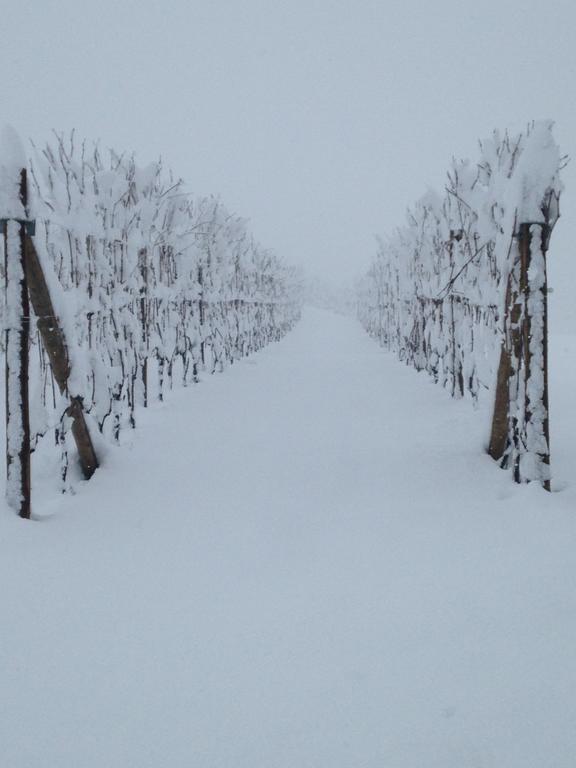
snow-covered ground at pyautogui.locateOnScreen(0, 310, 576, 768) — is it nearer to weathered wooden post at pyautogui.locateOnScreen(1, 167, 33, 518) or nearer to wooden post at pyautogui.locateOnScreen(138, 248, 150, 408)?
weathered wooden post at pyautogui.locateOnScreen(1, 167, 33, 518)

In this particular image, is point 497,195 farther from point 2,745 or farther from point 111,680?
point 2,745

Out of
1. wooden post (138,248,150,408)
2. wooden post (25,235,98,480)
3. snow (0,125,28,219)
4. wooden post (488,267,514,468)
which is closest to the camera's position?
snow (0,125,28,219)

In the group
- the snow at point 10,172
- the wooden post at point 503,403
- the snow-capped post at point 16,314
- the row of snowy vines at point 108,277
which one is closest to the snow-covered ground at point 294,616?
the wooden post at point 503,403

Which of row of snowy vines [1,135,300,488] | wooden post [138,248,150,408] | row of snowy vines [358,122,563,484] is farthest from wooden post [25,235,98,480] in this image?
row of snowy vines [358,122,563,484]

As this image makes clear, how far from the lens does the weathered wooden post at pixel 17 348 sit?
9.78 ft

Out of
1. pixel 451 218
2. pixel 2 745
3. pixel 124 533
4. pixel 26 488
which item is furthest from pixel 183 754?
pixel 451 218

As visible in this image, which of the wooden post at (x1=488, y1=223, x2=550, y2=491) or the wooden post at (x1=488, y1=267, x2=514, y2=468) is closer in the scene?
the wooden post at (x1=488, y1=223, x2=550, y2=491)

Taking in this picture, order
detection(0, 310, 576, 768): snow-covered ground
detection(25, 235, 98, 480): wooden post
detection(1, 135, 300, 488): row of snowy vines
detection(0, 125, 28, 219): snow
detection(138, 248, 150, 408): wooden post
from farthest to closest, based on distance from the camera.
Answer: detection(138, 248, 150, 408): wooden post
detection(1, 135, 300, 488): row of snowy vines
detection(25, 235, 98, 480): wooden post
detection(0, 125, 28, 219): snow
detection(0, 310, 576, 768): snow-covered ground

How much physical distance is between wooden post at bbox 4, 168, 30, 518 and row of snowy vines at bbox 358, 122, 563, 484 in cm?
302

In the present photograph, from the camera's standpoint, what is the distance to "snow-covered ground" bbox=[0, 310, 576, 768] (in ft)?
5.39

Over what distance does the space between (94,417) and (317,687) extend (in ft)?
10.3

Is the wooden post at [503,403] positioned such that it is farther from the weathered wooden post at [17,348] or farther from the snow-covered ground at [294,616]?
the weathered wooden post at [17,348]

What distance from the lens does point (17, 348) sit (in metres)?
2.98

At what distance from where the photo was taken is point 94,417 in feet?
14.3
